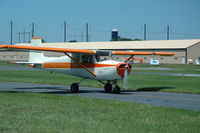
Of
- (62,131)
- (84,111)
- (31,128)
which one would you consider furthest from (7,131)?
(84,111)

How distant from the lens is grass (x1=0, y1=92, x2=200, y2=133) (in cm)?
958

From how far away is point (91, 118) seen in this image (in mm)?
11055

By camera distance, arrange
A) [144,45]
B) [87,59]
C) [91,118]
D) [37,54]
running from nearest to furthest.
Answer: [91,118] → [87,59] → [37,54] → [144,45]

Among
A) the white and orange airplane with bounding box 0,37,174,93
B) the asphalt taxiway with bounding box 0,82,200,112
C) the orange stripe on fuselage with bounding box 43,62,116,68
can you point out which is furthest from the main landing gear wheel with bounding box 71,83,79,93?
the orange stripe on fuselage with bounding box 43,62,116,68

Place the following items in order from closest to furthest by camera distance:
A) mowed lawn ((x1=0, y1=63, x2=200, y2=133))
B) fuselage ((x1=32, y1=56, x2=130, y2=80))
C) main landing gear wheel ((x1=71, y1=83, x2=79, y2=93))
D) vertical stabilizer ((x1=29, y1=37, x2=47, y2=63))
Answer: mowed lawn ((x1=0, y1=63, x2=200, y2=133))
fuselage ((x1=32, y1=56, x2=130, y2=80))
main landing gear wheel ((x1=71, y1=83, x2=79, y2=93))
vertical stabilizer ((x1=29, y1=37, x2=47, y2=63))

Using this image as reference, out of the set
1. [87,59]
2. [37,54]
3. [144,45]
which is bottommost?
[87,59]

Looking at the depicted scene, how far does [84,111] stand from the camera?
12.5 metres

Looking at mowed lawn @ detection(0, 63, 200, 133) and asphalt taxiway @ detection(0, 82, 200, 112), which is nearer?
mowed lawn @ detection(0, 63, 200, 133)

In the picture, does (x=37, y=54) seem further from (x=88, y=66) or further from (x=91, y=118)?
(x=91, y=118)

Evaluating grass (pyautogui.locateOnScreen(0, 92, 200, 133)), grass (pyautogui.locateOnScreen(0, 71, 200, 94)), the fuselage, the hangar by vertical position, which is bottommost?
grass (pyautogui.locateOnScreen(0, 92, 200, 133))

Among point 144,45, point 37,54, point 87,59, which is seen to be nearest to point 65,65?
point 87,59

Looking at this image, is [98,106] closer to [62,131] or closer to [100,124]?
[100,124]

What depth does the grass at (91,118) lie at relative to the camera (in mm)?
9578

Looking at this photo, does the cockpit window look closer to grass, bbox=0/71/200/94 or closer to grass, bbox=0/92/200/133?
grass, bbox=0/71/200/94
